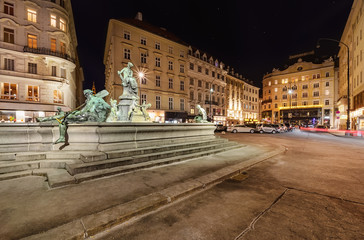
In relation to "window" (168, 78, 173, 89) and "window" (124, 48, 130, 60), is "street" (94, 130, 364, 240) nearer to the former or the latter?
"window" (124, 48, 130, 60)

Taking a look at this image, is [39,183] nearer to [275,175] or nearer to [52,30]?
[275,175]

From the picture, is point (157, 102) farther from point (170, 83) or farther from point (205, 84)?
point (205, 84)

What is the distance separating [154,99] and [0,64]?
19.4 meters

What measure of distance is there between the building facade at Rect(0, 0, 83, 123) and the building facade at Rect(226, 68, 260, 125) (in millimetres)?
40196

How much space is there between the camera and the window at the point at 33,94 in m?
19.8

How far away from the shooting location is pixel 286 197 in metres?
3.71

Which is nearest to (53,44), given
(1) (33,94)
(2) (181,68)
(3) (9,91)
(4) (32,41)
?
(4) (32,41)

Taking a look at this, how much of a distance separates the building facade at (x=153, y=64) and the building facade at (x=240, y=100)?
1992cm

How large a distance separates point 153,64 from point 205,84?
48.3 ft

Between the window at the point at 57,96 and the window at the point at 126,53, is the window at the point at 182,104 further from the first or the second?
the window at the point at 57,96

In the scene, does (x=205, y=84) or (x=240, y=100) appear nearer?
(x=205, y=84)

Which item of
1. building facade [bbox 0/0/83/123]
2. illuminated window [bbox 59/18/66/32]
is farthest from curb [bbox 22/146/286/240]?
illuminated window [bbox 59/18/66/32]

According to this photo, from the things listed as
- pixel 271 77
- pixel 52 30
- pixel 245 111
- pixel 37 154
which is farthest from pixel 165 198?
pixel 271 77

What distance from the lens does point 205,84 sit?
4022cm
